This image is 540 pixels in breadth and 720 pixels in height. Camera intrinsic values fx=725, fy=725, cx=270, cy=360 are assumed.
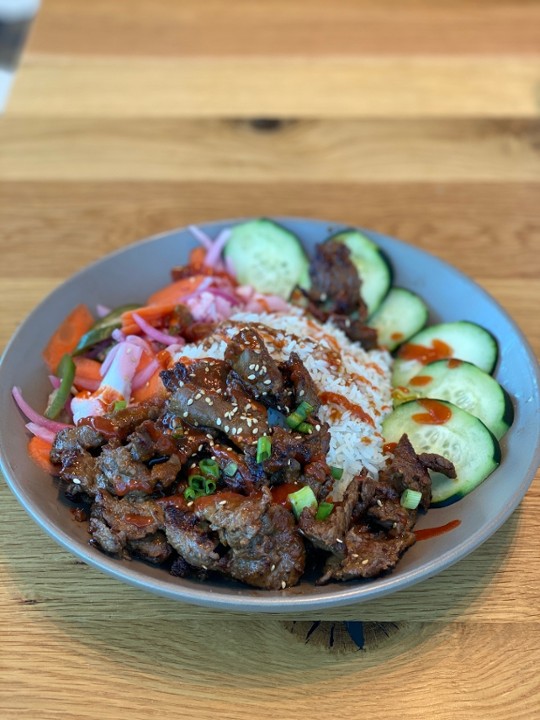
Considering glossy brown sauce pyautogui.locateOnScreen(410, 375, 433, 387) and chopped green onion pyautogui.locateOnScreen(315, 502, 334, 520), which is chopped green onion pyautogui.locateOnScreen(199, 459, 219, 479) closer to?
chopped green onion pyautogui.locateOnScreen(315, 502, 334, 520)

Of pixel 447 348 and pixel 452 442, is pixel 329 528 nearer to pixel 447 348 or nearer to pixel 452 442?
pixel 452 442

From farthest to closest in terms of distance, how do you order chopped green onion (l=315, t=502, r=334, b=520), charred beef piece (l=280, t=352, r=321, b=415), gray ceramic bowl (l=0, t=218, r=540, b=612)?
charred beef piece (l=280, t=352, r=321, b=415)
chopped green onion (l=315, t=502, r=334, b=520)
gray ceramic bowl (l=0, t=218, r=540, b=612)

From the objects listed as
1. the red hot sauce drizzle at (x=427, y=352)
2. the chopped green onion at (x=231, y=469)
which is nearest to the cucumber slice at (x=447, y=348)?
the red hot sauce drizzle at (x=427, y=352)

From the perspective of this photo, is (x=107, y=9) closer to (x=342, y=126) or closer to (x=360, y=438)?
(x=342, y=126)

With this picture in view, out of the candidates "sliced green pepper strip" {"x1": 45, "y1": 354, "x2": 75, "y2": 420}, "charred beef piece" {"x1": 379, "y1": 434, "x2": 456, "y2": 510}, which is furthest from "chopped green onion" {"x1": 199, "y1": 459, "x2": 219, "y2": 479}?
"sliced green pepper strip" {"x1": 45, "y1": 354, "x2": 75, "y2": 420}

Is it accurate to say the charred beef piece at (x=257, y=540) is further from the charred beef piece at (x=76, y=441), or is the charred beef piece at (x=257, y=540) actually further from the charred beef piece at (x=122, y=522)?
the charred beef piece at (x=76, y=441)

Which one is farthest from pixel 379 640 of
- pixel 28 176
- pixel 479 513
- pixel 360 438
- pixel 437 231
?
pixel 28 176

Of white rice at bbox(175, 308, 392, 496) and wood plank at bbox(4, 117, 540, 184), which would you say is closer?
white rice at bbox(175, 308, 392, 496)
